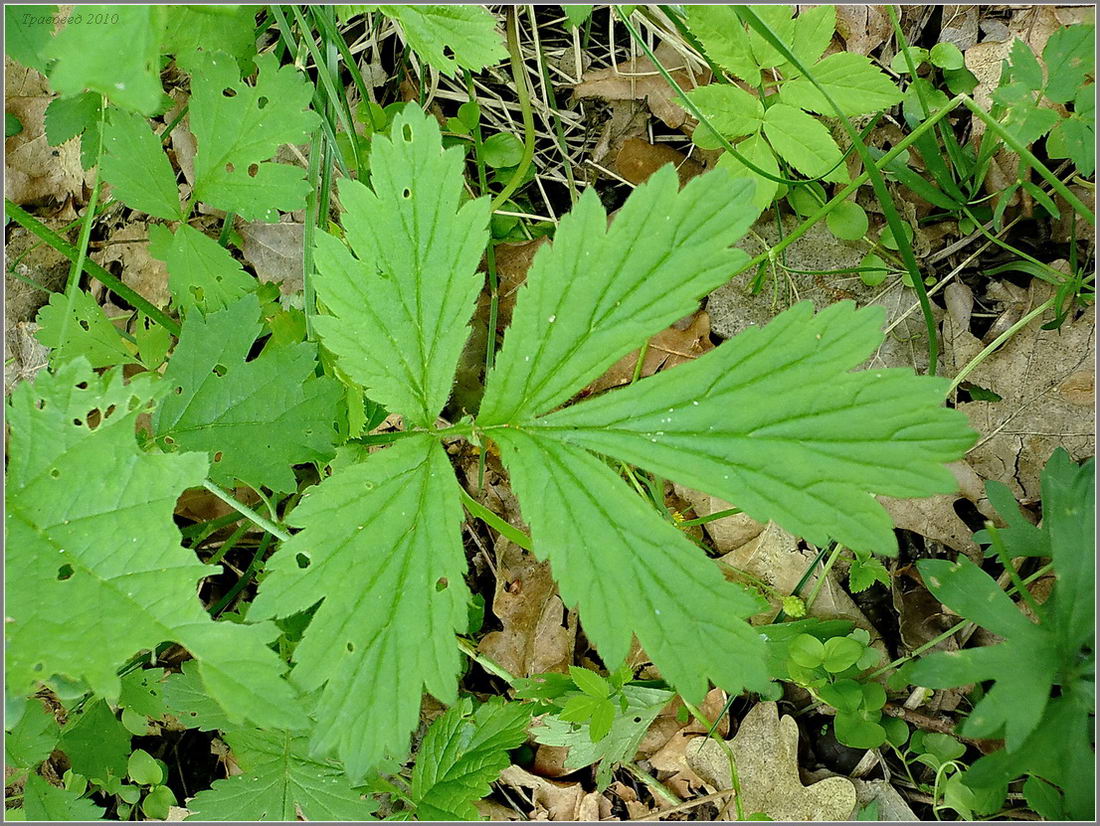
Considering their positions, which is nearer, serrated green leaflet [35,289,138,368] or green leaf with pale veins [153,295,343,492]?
green leaf with pale veins [153,295,343,492]

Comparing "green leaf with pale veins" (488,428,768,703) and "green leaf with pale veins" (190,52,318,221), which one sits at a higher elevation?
"green leaf with pale veins" (190,52,318,221)

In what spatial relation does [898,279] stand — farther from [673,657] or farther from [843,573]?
[673,657]

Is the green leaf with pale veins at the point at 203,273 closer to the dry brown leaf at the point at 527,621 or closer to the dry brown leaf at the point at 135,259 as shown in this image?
the dry brown leaf at the point at 135,259

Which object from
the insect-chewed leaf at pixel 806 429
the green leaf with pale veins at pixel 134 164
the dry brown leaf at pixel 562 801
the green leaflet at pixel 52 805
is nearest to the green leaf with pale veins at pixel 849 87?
the insect-chewed leaf at pixel 806 429

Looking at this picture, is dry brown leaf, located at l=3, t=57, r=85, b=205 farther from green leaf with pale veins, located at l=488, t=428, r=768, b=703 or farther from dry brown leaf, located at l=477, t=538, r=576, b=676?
green leaf with pale veins, located at l=488, t=428, r=768, b=703

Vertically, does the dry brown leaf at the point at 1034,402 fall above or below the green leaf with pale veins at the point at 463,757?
above

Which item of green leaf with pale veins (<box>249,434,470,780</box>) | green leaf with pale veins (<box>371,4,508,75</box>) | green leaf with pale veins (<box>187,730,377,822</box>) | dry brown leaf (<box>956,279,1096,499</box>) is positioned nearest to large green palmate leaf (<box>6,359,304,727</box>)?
green leaf with pale veins (<box>249,434,470,780</box>)

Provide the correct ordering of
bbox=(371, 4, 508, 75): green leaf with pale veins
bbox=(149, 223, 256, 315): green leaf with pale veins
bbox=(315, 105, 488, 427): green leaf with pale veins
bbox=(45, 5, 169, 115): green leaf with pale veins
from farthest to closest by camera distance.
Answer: bbox=(149, 223, 256, 315): green leaf with pale veins
bbox=(371, 4, 508, 75): green leaf with pale veins
bbox=(315, 105, 488, 427): green leaf with pale veins
bbox=(45, 5, 169, 115): green leaf with pale veins
